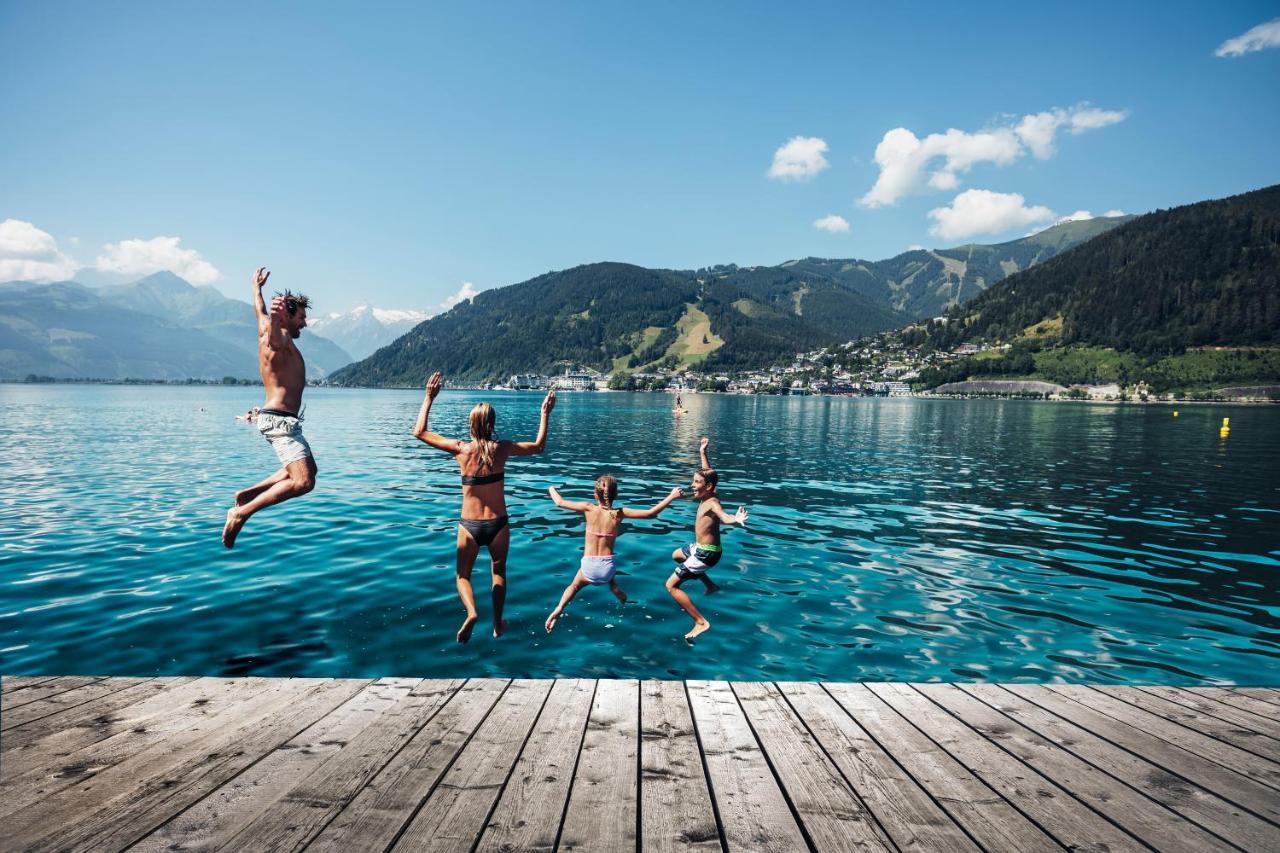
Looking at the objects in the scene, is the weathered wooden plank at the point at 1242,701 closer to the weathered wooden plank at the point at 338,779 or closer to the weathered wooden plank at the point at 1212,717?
the weathered wooden plank at the point at 1212,717

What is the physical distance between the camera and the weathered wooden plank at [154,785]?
11.9 ft

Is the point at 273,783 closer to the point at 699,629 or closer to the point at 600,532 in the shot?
the point at 600,532

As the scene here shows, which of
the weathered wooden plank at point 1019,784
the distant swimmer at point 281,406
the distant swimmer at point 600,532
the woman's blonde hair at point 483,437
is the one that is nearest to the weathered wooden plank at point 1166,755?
the weathered wooden plank at point 1019,784

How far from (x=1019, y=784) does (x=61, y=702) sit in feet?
27.5

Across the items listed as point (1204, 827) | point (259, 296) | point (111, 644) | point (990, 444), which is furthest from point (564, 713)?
point (990, 444)

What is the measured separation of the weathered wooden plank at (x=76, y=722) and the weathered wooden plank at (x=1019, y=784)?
7.12 meters

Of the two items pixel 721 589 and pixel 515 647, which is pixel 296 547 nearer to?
pixel 515 647

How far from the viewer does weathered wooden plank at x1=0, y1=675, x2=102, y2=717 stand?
5518 mm

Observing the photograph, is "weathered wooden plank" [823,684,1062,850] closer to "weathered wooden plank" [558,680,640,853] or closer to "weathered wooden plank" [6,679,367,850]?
"weathered wooden plank" [558,680,640,853]

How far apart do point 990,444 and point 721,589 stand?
4574 cm

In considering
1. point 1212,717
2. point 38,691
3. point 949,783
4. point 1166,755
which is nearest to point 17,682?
point 38,691

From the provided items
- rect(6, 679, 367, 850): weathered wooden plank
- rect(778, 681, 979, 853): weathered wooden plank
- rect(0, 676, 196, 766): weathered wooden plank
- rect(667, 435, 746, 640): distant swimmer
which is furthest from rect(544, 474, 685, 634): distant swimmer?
rect(0, 676, 196, 766): weathered wooden plank

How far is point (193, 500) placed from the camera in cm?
2202

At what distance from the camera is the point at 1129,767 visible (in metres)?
4.76
